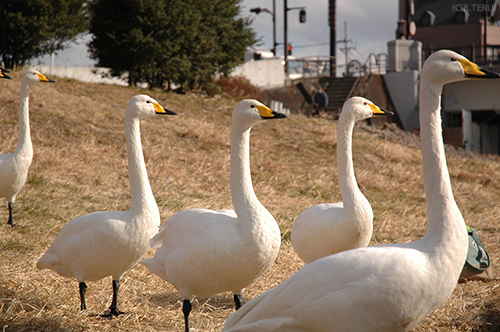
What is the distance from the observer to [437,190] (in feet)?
10.3

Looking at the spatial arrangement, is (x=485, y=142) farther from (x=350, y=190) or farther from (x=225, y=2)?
(x=350, y=190)

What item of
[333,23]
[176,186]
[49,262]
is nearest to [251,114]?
[49,262]

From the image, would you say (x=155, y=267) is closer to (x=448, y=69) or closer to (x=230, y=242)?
(x=230, y=242)

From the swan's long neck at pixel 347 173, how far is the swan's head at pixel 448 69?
169cm

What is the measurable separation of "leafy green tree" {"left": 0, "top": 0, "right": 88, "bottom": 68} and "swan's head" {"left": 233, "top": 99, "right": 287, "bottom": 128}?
13.2 meters

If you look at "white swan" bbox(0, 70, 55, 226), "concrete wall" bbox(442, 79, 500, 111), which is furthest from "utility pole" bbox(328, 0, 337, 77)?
"white swan" bbox(0, 70, 55, 226)

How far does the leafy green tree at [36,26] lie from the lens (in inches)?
614

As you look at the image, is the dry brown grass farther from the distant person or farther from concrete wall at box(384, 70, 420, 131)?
concrete wall at box(384, 70, 420, 131)

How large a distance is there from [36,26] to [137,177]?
1296 cm

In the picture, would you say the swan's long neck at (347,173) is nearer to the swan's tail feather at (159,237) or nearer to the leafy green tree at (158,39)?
the swan's tail feather at (159,237)

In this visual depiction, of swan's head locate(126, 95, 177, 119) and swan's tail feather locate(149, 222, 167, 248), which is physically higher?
swan's head locate(126, 95, 177, 119)

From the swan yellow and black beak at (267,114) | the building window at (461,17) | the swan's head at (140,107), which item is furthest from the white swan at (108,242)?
the building window at (461,17)

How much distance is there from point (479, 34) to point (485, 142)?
1532cm

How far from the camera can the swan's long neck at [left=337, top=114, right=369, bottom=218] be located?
4.84 meters
